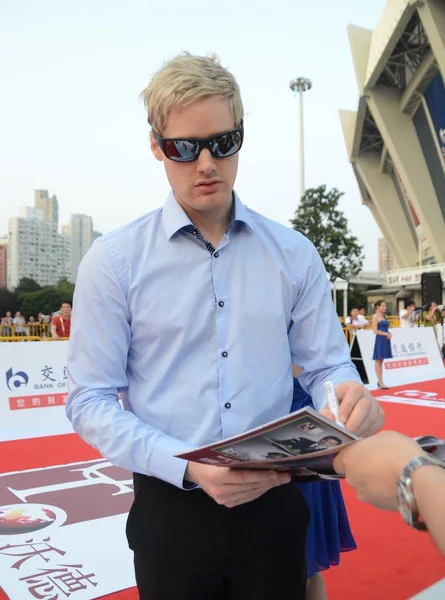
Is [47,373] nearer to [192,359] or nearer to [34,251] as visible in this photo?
[192,359]

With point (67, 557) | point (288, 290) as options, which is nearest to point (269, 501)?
point (288, 290)

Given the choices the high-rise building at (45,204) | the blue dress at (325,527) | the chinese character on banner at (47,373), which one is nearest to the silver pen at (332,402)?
the blue dress at (325,527)

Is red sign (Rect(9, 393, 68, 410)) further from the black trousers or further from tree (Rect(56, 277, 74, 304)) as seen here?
tree (Rect(56, 277, 74, 304))

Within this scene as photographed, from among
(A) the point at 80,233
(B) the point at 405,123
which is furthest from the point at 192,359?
(A) the point at 80,233

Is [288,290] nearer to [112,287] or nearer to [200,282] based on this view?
[200,282]

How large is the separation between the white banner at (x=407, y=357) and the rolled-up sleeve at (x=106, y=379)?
9.84m

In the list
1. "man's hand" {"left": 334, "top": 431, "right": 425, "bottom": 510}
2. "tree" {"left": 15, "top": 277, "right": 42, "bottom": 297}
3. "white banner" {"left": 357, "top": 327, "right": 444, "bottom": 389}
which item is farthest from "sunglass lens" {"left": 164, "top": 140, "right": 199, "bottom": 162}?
"tree" {"left": 15, "top": 277, "right": 42, "bottom": 297}

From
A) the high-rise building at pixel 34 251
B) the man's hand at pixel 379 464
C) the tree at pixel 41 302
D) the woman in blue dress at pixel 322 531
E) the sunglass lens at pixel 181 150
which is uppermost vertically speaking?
the high-rise building at pixel 34 251

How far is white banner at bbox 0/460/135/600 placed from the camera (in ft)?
10.1

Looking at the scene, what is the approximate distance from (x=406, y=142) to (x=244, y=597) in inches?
1472

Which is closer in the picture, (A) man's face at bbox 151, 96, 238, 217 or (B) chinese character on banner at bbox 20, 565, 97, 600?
(A) man's face at bbox 151, 96, 238, 217

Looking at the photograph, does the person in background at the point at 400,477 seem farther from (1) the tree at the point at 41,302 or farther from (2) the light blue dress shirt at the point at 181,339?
(1) the tree at the point at 41,302

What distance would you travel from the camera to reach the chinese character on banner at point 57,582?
2971mm

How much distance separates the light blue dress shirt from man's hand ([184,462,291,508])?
0.41 ft
